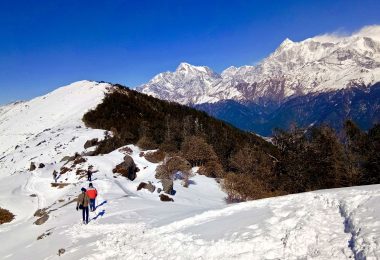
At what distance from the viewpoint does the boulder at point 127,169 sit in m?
61.5

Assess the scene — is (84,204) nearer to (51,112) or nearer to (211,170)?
(211,170)

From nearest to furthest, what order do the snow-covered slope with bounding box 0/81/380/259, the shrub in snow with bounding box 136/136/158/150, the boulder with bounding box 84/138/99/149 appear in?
the snow-covered slope with bounding box 0/81/380/259
the shrub in snow with bounding box 136/136/158/150
the boulder with bounding box 84/138/99/149

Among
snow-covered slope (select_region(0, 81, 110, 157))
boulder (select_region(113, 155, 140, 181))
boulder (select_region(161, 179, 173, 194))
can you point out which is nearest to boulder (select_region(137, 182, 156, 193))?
boulder (select_region(161, 179, 173, 194))

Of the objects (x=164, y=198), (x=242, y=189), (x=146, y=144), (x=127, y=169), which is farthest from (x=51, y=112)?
(x=164, y=198)

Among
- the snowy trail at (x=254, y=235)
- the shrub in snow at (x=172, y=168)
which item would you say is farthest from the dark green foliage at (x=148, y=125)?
the snowy trail at (x=254, y=235)

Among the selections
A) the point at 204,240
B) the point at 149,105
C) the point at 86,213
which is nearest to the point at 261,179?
the point at 86,213

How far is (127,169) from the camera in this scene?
6219 cm

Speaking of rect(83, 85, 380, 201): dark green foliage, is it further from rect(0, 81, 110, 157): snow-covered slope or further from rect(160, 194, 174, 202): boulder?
rect(0, 81, 110, 157): snow-covered slope

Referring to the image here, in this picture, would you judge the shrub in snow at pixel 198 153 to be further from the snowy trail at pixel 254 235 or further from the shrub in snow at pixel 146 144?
the snowy trail at pixel 254 235

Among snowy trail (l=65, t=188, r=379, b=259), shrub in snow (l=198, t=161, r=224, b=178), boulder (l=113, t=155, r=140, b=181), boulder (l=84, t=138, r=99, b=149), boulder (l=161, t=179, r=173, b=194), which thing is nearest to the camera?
snowy trail (l=65, t=188, r=379, b=259)

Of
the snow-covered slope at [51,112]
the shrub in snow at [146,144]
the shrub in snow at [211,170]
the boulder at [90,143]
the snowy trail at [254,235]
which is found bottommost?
the snowy trail at [254,235]

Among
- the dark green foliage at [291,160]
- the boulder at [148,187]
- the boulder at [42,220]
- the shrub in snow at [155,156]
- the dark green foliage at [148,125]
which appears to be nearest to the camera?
the boulder at [42,220]

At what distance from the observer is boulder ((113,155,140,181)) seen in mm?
61500

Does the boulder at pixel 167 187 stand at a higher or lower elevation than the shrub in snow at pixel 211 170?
lower
